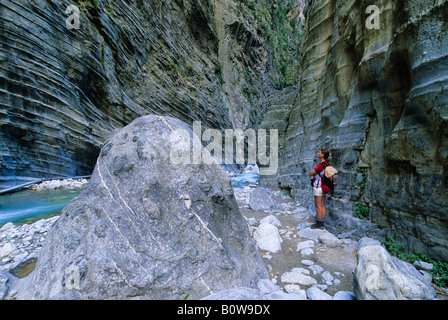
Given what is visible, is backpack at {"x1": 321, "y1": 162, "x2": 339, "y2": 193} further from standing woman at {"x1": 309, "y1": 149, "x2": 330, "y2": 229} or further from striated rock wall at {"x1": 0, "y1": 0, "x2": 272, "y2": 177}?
striated rock wall at {"x1": 0, "y1": 0, "x2": 272, "y2": 177}

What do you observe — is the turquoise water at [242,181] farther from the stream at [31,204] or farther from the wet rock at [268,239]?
the wet rock at [268,239]

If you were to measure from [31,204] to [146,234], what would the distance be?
6962mm

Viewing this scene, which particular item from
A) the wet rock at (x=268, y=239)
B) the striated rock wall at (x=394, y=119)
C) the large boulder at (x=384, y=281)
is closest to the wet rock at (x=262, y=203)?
the striated rock wall at (x=394, y=119)

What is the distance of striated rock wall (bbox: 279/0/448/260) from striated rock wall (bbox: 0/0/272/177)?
11083 millimetres

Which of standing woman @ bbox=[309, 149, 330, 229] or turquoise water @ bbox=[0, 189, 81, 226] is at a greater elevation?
standing woman @ bbox=[309, 149, 330, 229]

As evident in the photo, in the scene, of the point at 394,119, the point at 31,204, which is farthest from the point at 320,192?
the point at 31,204

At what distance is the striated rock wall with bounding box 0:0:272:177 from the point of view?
8.06 metres

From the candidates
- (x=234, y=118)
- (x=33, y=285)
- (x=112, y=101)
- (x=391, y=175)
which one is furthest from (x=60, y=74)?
(x=234, y=118)

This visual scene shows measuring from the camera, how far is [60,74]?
9.36 m

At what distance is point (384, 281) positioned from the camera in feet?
6.21

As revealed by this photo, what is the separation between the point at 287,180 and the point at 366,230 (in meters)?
5.71

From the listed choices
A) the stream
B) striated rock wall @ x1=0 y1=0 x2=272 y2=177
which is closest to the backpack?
the stream

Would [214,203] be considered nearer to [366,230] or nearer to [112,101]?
[366,230]
